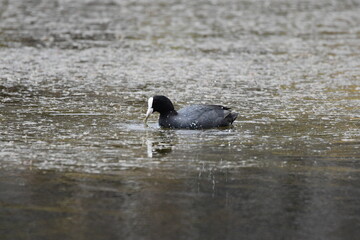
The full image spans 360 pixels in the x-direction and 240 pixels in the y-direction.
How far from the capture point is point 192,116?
46.3 ft

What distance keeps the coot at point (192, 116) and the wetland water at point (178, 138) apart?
18cm

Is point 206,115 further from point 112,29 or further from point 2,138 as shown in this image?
point 112,29

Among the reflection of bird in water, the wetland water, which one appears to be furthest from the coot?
the reflection of bird in water

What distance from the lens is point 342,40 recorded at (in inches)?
1087

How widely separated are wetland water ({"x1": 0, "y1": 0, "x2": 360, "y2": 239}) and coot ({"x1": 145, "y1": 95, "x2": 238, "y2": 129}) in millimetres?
180

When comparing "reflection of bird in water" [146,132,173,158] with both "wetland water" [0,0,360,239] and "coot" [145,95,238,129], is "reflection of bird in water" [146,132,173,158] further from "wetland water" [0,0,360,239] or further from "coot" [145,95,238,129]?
"coot" [145,95,238,129]

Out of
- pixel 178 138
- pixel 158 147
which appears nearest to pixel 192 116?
pixel 178 138

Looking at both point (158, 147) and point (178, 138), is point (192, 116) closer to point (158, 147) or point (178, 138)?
point (178, 138)

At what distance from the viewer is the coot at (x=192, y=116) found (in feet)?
46.3

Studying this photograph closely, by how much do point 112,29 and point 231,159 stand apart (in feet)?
65.0

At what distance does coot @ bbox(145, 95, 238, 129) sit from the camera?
46.3 ft

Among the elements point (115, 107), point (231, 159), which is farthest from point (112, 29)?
point (231, 159)

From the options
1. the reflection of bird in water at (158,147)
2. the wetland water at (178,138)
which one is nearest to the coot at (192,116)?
the wetland water at (178,138)

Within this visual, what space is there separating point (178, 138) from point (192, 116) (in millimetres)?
890
